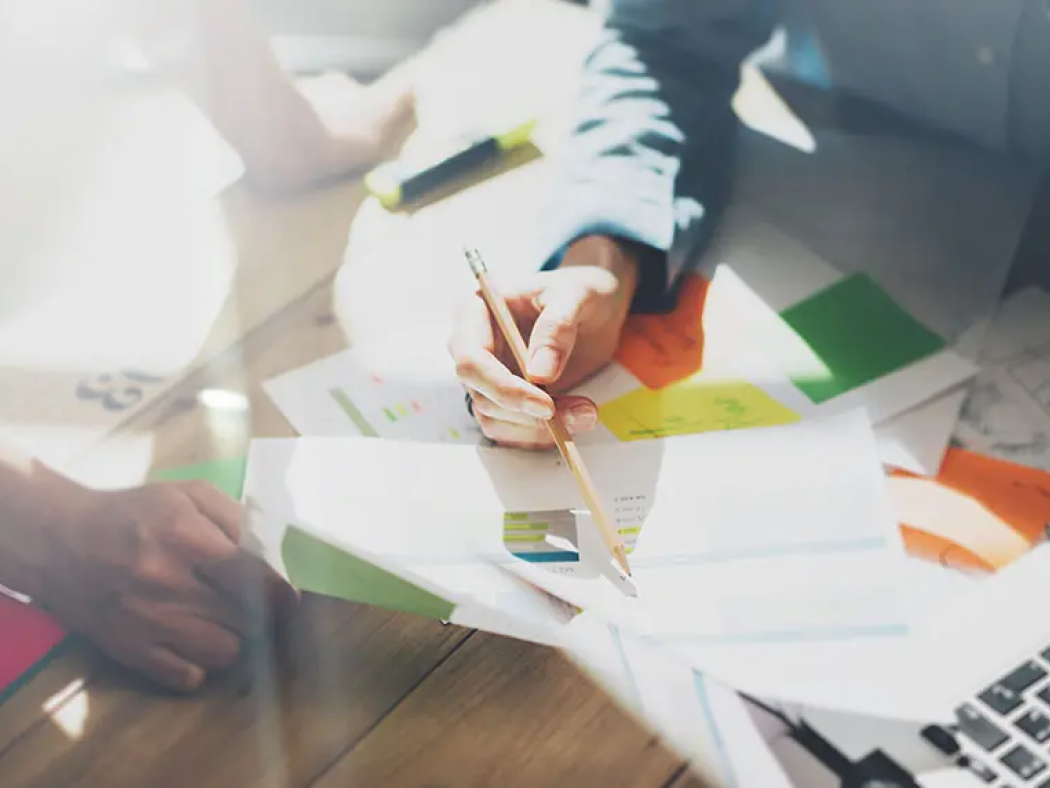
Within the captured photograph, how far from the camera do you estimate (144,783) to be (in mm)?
380

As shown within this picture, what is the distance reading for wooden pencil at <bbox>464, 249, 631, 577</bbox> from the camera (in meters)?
0.43

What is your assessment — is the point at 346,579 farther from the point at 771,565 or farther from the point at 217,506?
the point at 771,565

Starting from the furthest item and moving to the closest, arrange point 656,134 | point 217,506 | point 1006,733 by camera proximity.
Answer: point 656,134 → point 217,506 → point 1006,733

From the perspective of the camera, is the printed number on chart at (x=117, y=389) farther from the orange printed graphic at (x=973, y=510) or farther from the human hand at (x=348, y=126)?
the orange printed graphic at (x=973, y=510)

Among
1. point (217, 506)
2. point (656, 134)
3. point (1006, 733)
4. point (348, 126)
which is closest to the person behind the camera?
point (1006, 733)

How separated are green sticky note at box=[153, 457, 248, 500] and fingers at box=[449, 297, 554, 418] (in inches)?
4.2

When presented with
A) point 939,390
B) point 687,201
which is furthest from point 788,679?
point 687,201

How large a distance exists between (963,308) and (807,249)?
0.29 feet

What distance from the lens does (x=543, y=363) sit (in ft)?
1.53

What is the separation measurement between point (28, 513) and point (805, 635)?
12.8 inches

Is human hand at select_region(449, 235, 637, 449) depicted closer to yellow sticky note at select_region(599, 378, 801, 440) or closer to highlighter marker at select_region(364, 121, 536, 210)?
yellow sticky note at select_region(599, 378, 801, 440)

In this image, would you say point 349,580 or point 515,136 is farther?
point 515,136

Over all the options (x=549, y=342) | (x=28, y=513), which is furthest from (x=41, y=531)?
(x=549, y=342)

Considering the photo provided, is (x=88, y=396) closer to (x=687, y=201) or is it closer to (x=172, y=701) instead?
(x=172, y=701)
